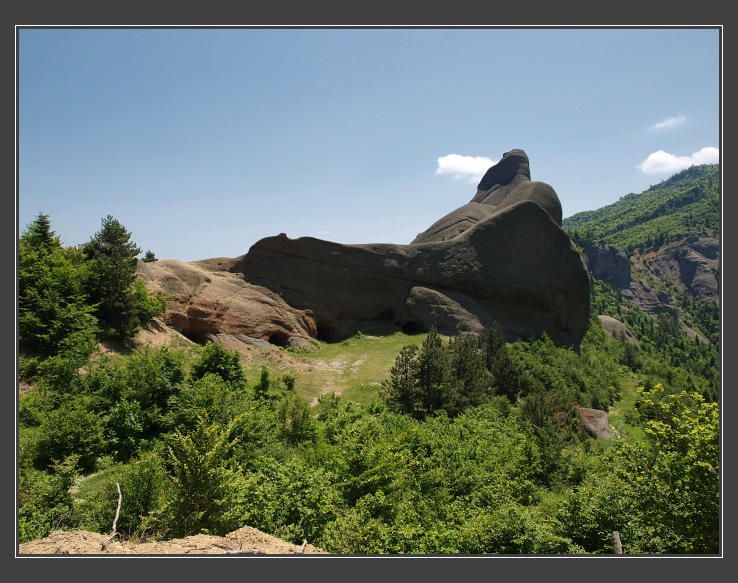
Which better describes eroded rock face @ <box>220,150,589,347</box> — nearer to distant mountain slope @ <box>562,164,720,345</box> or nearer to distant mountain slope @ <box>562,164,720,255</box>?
distant mountain slope @ <box>562,164,720,345</box>

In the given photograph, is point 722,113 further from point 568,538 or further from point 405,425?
point 405,425

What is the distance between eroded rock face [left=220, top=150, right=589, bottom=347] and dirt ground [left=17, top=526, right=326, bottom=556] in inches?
943

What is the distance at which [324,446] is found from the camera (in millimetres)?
12914

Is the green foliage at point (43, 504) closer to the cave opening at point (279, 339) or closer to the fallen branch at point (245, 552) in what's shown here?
the fallen branch at point (245, 552)

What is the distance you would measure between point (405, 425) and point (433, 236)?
36662 mm

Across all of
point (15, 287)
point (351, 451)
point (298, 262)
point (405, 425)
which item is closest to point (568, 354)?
point (298, 262)

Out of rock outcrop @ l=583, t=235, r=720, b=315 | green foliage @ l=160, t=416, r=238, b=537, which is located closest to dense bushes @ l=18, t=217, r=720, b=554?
green foliage @ l=160, t=416, r=238, b=537

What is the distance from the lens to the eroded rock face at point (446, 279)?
3247cm

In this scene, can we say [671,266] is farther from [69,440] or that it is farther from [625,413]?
[69,440]

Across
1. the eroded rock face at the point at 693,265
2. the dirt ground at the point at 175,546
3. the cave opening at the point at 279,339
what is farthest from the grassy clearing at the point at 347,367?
the eroded rock face at the point at 693,265

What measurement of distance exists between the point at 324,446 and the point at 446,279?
24.5m

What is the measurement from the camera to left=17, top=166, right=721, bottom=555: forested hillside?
26.3ft

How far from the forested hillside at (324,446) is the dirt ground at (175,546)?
57 cm

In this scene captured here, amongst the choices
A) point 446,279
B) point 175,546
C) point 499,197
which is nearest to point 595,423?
point 446,279
